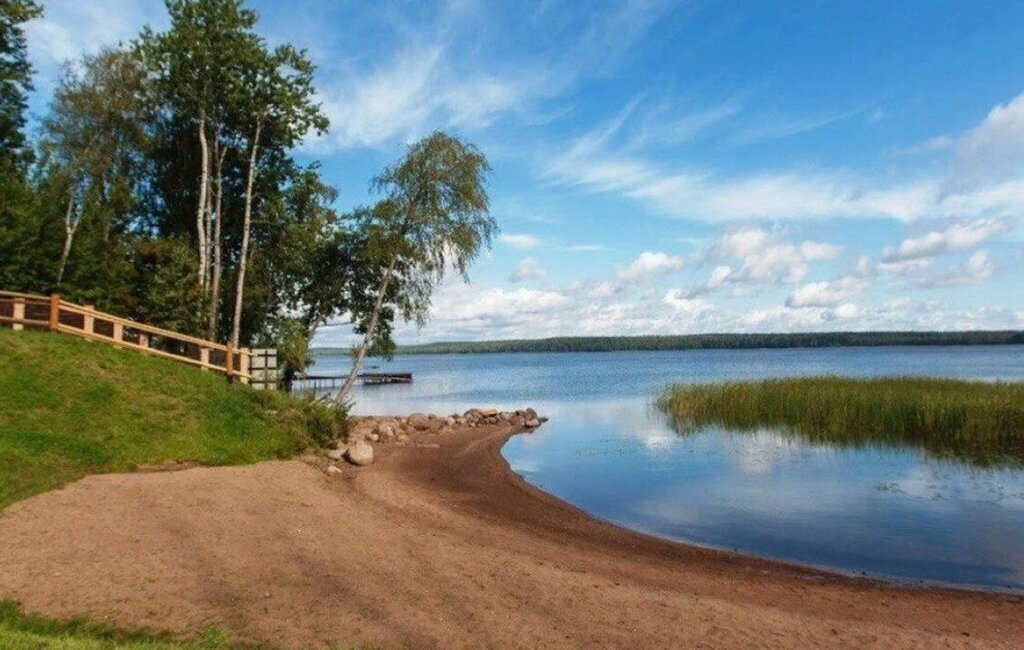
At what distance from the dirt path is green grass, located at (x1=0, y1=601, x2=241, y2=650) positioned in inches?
9.5

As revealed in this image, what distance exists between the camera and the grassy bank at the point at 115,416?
12195 millimetres

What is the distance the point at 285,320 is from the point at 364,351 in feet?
12.3

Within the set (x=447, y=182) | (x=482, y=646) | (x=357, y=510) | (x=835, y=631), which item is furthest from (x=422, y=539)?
(x=447, y=182)

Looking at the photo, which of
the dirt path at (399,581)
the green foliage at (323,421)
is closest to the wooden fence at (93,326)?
the green foliage at (323,421)

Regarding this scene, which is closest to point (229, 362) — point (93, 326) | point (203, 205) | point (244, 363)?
point (244, 363)

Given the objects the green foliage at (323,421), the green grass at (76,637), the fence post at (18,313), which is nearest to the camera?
the green grass at (76,637)

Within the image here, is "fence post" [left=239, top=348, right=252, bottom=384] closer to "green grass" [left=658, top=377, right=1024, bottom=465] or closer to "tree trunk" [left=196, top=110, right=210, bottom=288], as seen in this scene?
"tree trunk" [left=196, top=110, right=210, bottom=288]

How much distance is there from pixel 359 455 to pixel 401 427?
876cm

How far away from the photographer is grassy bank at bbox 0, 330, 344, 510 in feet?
40.0

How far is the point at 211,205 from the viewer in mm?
26750

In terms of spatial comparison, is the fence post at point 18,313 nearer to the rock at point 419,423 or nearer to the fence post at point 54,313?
the fence post at point 54,313

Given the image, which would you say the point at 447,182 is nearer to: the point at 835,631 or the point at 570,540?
the point at 570,540

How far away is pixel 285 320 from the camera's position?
27812 millimetres

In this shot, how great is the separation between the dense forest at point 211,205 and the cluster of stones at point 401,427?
116 inches
